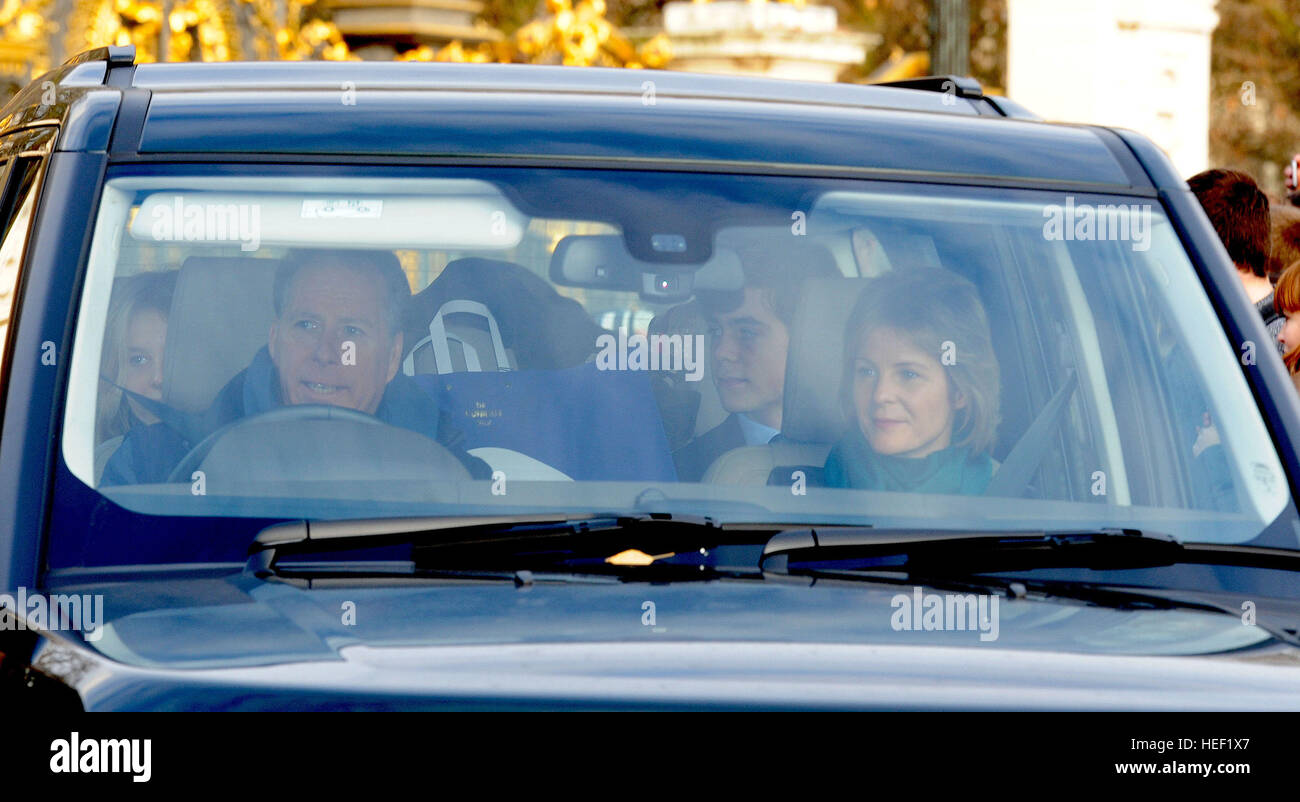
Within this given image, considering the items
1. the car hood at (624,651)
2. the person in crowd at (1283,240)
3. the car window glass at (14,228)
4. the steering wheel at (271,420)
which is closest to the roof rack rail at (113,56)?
the car window glass at (14,228)

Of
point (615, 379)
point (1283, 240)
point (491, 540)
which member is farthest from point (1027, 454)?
point (1283, 240)

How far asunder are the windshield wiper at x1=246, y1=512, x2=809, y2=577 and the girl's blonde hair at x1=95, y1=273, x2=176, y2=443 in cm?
29

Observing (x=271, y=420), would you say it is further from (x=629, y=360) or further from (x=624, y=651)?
(x=624, y=651)

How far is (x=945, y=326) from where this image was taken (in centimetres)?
274

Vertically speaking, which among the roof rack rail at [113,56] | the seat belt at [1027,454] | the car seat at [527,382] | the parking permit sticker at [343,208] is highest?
the roof rack rail at [113,56]

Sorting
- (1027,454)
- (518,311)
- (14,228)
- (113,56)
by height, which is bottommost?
(1027,454)

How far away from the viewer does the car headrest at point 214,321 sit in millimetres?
2527

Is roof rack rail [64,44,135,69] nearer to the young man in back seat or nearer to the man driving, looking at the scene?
the man driving

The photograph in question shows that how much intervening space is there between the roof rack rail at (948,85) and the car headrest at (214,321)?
1.46 metres

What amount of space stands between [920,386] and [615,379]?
470mm

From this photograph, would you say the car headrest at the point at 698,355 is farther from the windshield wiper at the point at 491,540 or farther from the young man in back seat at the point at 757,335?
the windshield wiper at the point at 491,540

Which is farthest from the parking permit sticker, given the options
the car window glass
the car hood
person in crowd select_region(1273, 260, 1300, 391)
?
person in crowd select_region(1273, 260, 1300, 391)

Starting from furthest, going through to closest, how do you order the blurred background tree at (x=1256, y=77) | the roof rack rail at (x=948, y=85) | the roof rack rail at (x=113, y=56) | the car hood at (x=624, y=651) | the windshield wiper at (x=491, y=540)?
the blurred background tree at (x=1256, y=77) → the roof rack rail at (x=948, y=85) → the roof rack rail at (x=113, y=56) → the windshield wiper at (x=491, y=540) → the car hood at (x=624, y=651)
